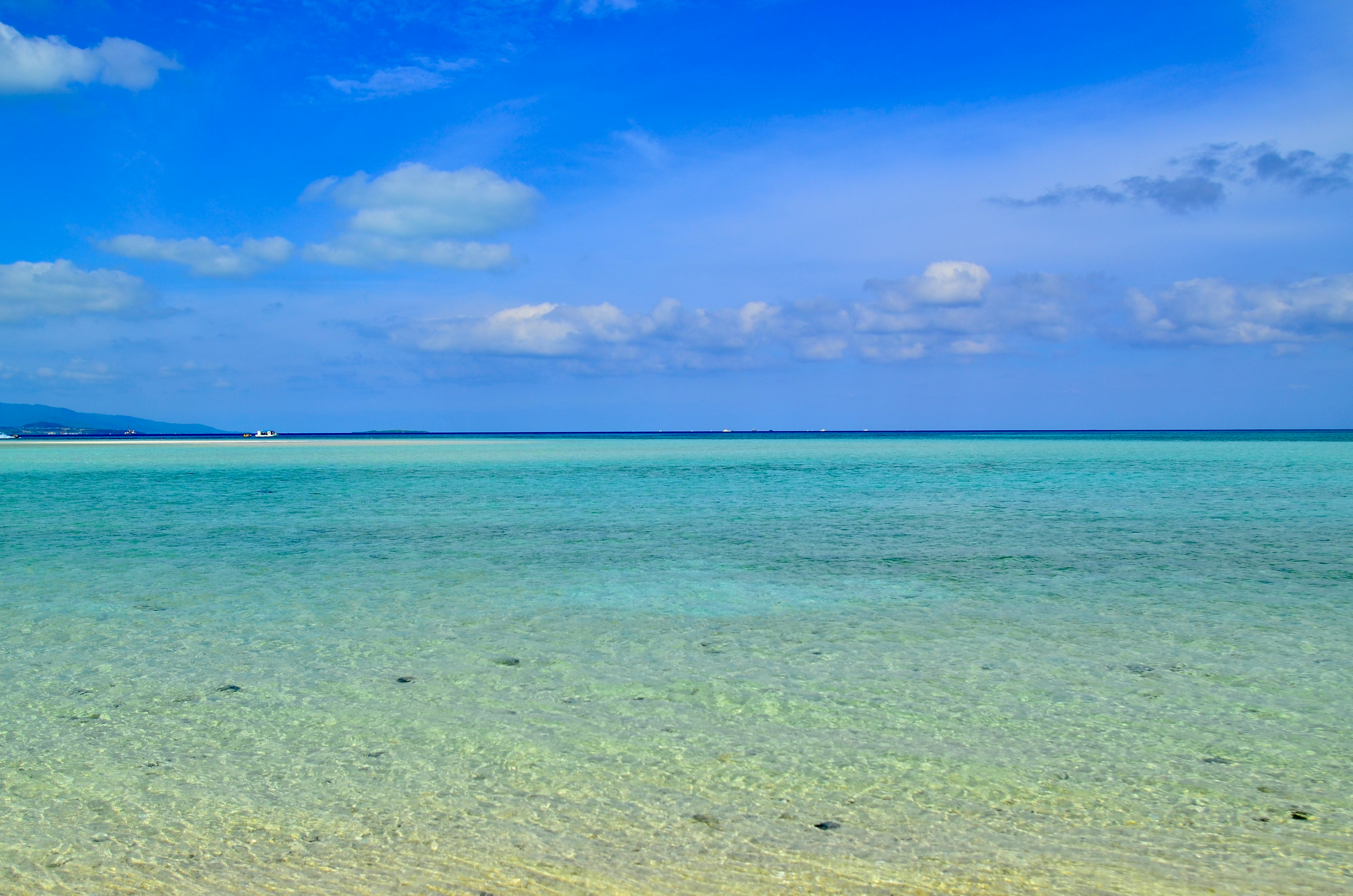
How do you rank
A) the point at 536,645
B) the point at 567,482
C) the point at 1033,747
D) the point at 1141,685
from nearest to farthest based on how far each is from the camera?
1. the point at 1033,747
2. the point at 1141,685
3. the point at 536,645
4. the point at 567,482

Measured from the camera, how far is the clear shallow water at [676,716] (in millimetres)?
3967

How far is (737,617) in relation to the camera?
30.3 ft

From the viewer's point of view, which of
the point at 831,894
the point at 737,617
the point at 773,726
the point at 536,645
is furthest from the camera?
the point at 737,617

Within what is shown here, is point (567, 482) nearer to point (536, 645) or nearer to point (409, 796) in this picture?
point (536, 645)

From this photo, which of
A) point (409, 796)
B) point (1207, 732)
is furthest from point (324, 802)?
point (1207, 732)

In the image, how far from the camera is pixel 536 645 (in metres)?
7.95

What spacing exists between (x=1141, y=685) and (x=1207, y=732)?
3.42 feet

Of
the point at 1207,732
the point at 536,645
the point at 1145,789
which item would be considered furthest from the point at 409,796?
the point at 1207,732

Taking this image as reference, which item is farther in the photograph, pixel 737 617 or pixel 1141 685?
pixel 737 617

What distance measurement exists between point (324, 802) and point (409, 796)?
0.41 metres

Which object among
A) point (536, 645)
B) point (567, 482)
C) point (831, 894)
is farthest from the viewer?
point (567, 482)

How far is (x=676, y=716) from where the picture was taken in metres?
5.95

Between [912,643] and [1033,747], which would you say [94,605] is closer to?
[912,643]

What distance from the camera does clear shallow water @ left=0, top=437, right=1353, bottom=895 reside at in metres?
3.97
